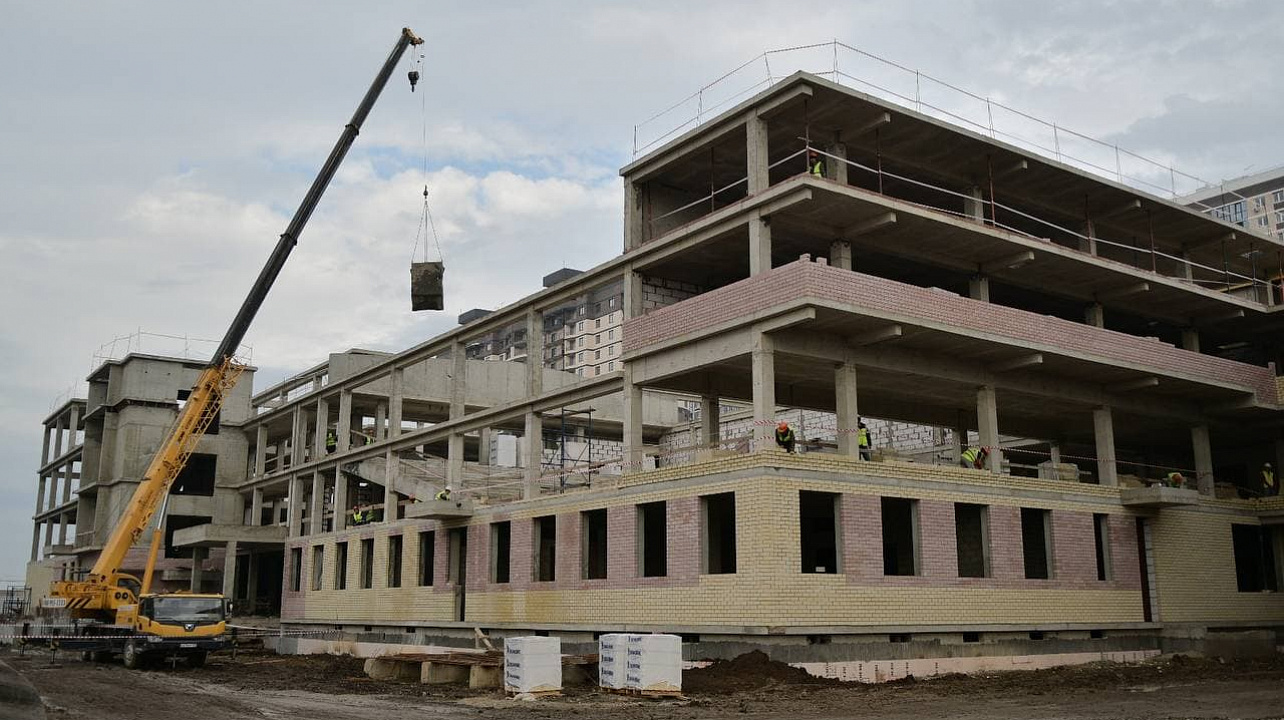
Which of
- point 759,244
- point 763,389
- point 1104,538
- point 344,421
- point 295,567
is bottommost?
point 295,567

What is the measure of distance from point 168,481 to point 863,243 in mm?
21013

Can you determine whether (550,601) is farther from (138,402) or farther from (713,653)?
(138,402)

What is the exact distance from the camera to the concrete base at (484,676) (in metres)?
19.6

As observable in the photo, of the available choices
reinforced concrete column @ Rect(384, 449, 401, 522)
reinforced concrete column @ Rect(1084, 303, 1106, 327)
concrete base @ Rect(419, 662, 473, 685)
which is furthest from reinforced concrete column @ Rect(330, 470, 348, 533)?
reinforced concrete column @ Rect(1084, 303, 1106, 327)

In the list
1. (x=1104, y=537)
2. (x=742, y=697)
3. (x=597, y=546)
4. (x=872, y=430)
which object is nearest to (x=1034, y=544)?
(x=1104, y=537)

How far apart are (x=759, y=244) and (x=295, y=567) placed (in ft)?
88.5

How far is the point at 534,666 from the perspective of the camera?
59.8 ft

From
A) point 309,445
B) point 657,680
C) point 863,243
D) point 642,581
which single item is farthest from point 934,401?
point 309,445

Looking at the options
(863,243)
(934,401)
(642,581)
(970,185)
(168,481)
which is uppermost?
(970,185)

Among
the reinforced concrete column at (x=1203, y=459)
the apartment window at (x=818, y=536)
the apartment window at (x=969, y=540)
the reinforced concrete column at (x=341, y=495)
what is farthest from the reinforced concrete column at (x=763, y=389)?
the reinforced concrete column at (x=341, y=495)

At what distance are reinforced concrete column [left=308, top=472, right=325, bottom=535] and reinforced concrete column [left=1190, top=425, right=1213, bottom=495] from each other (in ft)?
99.1

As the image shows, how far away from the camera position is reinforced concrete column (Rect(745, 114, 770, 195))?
24.2 metres

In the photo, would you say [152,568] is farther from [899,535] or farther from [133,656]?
[899,535]

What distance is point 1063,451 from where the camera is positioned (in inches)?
1395
